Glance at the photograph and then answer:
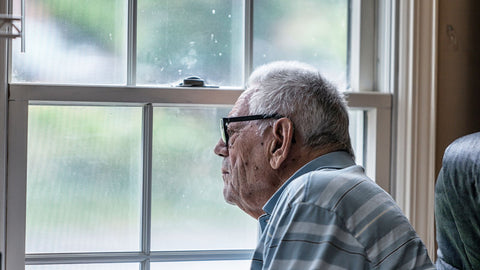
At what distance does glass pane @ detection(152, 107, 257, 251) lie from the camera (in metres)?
1.90

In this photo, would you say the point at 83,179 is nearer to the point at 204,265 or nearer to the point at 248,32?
the point at 204,265

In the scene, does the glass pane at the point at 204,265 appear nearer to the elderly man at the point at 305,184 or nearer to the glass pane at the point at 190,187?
the glass pane at the point at 190,187

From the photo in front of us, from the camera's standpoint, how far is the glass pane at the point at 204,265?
1925mm

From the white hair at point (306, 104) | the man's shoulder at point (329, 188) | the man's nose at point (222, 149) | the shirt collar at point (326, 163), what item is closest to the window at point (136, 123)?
the man's nose at point (222, 149)

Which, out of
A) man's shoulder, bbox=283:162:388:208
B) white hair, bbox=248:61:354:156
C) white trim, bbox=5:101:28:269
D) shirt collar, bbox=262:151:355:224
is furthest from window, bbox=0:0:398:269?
man's shoulder, bbox=283:162:388:208

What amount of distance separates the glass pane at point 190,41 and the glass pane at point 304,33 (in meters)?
0.07

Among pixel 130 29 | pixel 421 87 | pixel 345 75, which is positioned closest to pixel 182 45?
pixel 130 29

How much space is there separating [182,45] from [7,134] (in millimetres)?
578

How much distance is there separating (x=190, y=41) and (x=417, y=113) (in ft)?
2.44

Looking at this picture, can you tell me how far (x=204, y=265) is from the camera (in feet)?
6.41

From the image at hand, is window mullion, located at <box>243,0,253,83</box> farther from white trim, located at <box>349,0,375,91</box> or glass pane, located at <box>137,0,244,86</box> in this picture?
white trim, located at <box>349,0,375,91</box>

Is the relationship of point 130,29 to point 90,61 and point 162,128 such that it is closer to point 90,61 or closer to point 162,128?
point 90,61

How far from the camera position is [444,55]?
1962 millimetres

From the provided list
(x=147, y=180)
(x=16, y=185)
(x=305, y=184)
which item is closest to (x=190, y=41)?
(x=147, y=180)
